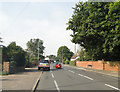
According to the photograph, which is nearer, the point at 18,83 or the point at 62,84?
the point at 62,84

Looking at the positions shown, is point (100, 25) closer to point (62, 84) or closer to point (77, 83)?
point (77, 83)

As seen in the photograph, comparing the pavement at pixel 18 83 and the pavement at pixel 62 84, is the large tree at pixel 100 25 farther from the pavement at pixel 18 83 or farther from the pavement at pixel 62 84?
the pavement at pixel 18 83

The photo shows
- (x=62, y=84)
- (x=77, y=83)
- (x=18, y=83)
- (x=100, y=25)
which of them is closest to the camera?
(x=62, y=84)

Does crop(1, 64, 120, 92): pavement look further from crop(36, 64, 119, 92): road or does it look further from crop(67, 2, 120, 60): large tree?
crop(67, 2, 120, 60): large tree

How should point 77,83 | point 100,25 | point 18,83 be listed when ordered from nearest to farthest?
point 18,83
point 77,83
point 100,25

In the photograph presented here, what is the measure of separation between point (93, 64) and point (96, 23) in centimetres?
2103

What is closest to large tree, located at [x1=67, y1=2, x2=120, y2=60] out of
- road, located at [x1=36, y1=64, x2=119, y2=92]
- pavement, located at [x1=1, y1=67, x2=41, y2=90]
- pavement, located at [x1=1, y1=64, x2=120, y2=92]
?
pavement, located at [x1=1, y1=64, x2=120, y2=92]

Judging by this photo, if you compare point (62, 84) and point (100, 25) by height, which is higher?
point (100, 25)

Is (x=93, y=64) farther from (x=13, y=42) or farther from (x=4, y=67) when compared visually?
(x=4, y=67)

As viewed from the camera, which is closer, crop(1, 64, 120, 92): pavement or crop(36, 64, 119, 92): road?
crop(1, 64, 120, 92): pavement

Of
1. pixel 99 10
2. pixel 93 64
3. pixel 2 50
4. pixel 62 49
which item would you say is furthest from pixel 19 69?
pixel 62 49

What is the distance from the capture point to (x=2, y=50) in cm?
2223

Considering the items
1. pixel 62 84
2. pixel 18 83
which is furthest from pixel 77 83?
pixel 18 83

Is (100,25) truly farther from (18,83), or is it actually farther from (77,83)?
(18,83)
